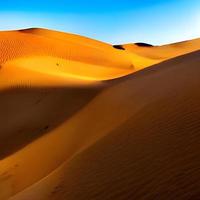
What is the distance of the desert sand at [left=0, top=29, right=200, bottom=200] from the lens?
15.1ft

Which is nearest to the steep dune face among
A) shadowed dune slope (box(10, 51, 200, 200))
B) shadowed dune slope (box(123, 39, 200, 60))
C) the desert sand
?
the desert sand

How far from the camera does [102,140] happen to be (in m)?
6.79

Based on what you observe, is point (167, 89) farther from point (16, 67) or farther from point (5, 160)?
point (16, 67)

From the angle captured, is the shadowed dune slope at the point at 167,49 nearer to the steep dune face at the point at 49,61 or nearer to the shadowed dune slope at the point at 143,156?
the steep dune face at the point at 49,61

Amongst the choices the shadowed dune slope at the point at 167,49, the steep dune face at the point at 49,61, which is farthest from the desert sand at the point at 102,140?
the shadowed dune slope at the point at 167,49

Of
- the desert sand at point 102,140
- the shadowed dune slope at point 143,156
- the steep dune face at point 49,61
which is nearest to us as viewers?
the shadowed dune slope at point 143,156

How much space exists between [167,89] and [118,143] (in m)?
2.37

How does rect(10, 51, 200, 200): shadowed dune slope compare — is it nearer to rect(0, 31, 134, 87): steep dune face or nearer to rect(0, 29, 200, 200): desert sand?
rect(0, 29, 200, 200): desert sand

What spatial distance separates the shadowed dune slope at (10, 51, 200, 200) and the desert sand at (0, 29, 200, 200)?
0.04ft

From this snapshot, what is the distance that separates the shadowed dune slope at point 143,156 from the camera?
432 cm

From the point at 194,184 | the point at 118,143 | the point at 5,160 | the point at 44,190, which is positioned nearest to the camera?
the point at 194,184

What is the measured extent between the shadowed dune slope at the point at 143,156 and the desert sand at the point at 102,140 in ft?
0.04

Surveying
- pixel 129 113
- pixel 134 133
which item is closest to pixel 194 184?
pixel 134 133

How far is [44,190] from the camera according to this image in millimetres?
5742
